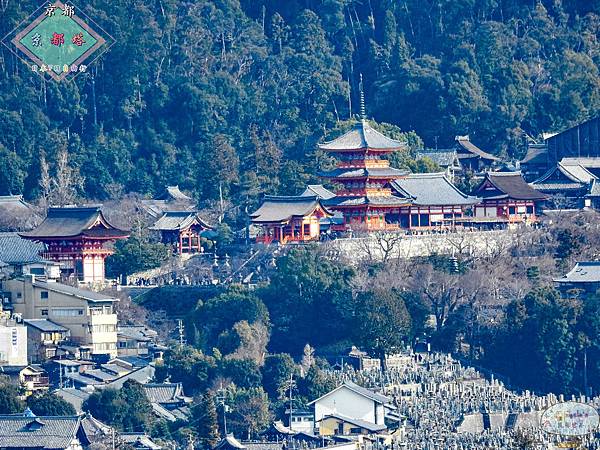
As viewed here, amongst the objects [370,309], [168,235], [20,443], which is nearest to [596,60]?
[168,235]

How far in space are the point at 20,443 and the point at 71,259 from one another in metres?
17.5

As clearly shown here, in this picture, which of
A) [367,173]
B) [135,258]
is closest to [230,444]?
[135,258]

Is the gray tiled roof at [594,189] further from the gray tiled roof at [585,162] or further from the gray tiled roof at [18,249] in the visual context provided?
the gray tiled roof at [18,249]

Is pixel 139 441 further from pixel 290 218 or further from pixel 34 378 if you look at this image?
pixel 290 218

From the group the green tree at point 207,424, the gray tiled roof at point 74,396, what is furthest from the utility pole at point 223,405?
the gray tiled roof at point 74,396

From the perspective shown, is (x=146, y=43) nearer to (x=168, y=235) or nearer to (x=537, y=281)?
(x=168, y=235)

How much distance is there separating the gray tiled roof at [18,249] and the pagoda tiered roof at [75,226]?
308 mm

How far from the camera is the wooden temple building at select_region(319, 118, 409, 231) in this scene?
8044cm

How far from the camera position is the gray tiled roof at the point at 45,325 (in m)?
71.7

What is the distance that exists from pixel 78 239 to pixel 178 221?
4457mm

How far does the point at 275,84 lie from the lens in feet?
316

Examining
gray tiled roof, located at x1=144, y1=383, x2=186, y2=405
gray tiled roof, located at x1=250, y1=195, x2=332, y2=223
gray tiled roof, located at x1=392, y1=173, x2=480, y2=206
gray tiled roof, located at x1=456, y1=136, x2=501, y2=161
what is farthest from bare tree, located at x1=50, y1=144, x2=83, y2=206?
gray tiled roof, located at x1=144, y1=383, x2=186, y2=405

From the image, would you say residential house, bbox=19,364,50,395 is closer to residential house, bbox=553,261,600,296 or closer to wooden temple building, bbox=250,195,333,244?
wooden temple building, bbox=250,195,333,244

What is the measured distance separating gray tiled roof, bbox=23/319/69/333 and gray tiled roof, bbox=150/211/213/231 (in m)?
8.80
